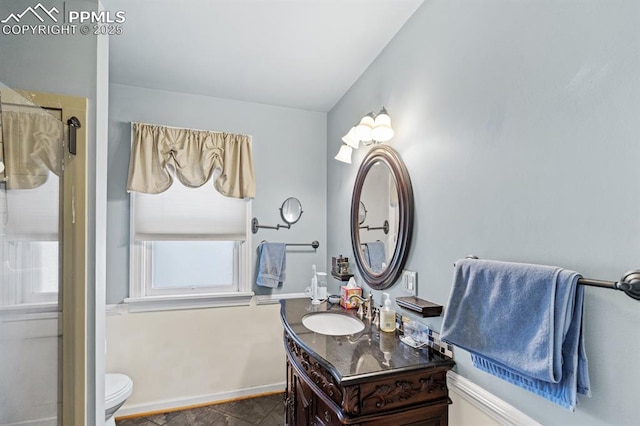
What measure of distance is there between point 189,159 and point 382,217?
1662 mm

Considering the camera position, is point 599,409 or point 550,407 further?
point 550,407

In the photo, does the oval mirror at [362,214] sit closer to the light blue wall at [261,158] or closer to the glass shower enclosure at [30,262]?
the light blue wall at [261,158]

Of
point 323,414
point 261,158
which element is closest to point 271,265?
point 261,158

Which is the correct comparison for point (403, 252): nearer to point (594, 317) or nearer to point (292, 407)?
point (594, 317)

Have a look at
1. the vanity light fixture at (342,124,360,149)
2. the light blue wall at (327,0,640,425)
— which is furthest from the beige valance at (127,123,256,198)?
the light blue wall at (327,0,640,425)

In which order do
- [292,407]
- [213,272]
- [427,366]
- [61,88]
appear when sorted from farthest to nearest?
1. [213,272]
2. [292,407]
3. [61,88]
4. [427,366]

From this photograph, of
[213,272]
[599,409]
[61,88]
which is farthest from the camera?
[213,272]

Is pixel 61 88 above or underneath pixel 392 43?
underneath

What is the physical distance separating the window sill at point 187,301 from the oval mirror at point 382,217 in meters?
1.13

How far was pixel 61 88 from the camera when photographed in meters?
1.39

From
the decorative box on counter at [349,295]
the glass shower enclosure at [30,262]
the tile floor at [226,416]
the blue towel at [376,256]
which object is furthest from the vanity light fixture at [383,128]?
the tile floor at [226,416]

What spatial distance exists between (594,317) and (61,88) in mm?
2203

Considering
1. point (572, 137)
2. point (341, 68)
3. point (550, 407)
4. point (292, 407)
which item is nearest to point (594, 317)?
point (550, 407)

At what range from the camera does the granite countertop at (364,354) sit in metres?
1.20
